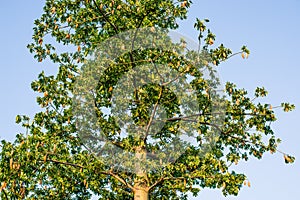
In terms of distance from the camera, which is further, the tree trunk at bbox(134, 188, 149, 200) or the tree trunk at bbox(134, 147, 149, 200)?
the tree trunk at bbox(134, 188, 149, 200)

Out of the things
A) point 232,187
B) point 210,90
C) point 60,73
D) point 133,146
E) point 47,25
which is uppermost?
point 47,25

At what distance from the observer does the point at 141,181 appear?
1922cm

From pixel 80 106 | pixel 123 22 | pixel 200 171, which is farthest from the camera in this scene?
pixel 80 106

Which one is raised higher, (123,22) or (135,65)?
(123,22)

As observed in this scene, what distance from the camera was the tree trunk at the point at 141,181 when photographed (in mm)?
19109

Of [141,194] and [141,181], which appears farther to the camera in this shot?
[141,194]

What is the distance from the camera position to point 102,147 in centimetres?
2106

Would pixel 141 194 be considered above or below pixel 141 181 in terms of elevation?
below

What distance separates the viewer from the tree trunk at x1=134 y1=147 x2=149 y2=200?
62.7 feet

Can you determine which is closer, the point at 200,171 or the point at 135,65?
the point at 200,171

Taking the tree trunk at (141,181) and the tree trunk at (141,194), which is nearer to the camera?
the tree trunk at (141,181)

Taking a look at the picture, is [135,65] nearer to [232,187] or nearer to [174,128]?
[174,128]

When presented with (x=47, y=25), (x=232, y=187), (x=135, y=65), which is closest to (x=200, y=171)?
(x=232, y=187)

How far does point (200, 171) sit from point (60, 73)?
8.67 meters
